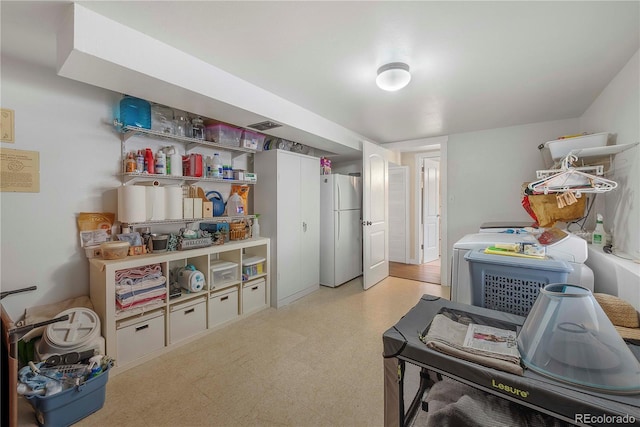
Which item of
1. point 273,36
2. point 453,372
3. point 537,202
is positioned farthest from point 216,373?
point 537,202

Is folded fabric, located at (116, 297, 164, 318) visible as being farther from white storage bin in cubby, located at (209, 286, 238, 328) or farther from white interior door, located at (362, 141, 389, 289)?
white interior door, located at (362, 141, 389, 289)

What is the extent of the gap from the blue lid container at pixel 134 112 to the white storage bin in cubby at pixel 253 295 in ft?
5.83

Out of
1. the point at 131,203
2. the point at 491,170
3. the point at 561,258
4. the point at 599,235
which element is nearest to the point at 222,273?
the point at 131,203

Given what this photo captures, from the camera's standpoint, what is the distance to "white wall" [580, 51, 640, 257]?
5.64 ft

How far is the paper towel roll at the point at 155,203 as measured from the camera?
2.23 m

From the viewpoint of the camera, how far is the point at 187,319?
238 cm

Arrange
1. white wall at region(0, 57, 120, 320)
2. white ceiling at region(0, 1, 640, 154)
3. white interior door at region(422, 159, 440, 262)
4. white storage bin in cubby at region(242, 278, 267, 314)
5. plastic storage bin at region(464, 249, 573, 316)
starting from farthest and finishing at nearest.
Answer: white interior door at region(422, 159, 440, 262) → white storage bin in cubby at region(242, 278, 267, 314) → white wall at region(0, 57, 120, 320) → white ceiling at region(0, 1, 640, 154) → plastic storage bin at region(464, 249, 573, 316)

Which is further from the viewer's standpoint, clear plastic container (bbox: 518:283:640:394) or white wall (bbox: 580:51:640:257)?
white wall (bbox: 580:51:640:257)

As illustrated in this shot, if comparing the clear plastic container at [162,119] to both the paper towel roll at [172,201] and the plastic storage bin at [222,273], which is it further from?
the plastic storage bin at [222,273]

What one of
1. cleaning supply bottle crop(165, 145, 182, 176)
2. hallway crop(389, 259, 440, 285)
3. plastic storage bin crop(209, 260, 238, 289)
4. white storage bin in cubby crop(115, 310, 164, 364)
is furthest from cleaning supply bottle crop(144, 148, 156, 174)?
hallway crop(389, 259, 440, 285)

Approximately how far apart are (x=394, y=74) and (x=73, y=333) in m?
2.77

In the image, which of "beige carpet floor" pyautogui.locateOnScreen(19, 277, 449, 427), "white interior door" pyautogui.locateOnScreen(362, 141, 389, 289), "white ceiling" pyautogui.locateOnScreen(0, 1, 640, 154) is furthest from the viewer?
"white interior door" pyautogui.locateOnScreen(362, 141, 389, 289)

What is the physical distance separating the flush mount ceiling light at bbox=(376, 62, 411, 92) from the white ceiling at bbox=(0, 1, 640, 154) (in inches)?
2.0

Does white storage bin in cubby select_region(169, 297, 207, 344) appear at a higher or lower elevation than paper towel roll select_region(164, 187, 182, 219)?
lower
